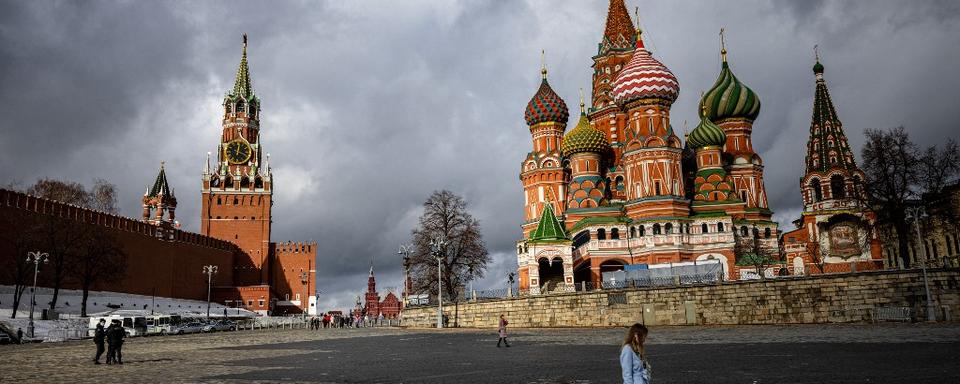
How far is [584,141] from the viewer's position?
53.3 meters

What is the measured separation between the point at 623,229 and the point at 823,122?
16982 millimetres

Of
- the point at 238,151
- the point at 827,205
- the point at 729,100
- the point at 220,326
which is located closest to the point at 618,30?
the point at 729,100

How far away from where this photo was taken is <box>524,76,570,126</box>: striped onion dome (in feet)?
192

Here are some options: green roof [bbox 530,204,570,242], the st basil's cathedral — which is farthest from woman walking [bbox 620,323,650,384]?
green roof [bbox 530,204,570,242]

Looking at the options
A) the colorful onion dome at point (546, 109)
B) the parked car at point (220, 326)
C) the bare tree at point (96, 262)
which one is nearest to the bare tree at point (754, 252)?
the colorful onion dome at point (546, 109)

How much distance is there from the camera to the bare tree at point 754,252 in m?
45.1

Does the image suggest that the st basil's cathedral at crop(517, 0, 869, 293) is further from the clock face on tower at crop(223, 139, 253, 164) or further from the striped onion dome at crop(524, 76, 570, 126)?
the clock face on tower at crop(223, 139, 253, 164)

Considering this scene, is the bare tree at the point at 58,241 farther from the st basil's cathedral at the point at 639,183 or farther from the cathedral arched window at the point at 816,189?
the cathedral arched window at the point at 816,189

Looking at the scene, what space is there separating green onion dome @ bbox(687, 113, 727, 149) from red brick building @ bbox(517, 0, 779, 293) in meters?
0.08

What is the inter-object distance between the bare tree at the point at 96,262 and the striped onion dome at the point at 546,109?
33762mm

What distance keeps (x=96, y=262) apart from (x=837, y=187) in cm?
5214

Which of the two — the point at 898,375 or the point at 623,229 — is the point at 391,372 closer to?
Answer: the point at 898,375

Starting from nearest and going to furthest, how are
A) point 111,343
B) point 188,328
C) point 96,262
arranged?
point 111,343, point 188,328, point 96,262

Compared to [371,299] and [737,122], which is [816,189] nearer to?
[737,122]
